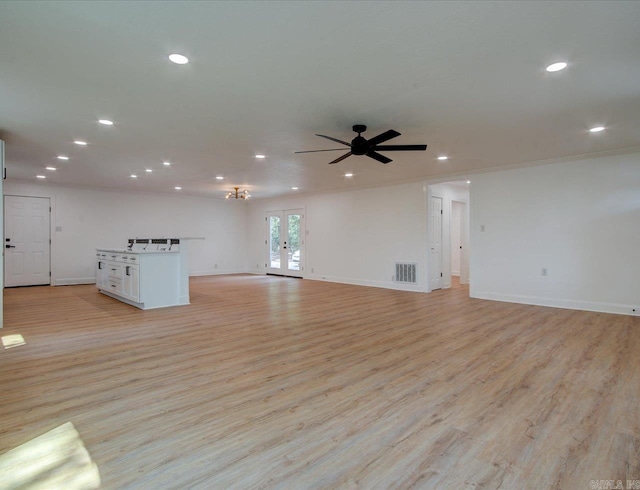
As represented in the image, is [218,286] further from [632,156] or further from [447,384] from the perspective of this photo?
[632,156]

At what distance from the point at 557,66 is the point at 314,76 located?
1964 mm

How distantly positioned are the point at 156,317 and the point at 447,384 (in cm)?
427

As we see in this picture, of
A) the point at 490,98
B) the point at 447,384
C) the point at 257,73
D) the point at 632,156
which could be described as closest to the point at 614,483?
the point at 447,384

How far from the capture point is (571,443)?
6.53 ft

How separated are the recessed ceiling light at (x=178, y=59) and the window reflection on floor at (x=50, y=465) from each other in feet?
8.74

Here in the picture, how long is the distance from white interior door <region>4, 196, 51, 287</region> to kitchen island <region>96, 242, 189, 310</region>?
362cm

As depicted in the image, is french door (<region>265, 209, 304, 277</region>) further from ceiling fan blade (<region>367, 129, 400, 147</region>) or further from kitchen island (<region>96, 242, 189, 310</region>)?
ceiling fan blade (<region>367, 129, 400, 147</region>)

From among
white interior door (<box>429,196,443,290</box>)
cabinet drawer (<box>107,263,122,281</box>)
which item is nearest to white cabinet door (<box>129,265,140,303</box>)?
cabinet drawer (<box>107,263,122,281</box>)

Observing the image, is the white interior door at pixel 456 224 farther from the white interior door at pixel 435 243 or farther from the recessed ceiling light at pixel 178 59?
the recessed ceiling light at pixel 178 59

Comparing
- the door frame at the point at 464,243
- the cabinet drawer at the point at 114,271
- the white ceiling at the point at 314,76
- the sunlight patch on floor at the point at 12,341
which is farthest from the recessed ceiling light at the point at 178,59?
the door frame at the point at 464,243

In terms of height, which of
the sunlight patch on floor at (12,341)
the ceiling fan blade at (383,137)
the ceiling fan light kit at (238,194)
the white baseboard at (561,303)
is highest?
the ceiling fan light kit at (238,194)

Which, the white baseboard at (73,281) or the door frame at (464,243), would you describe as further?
the door frame at (464,243)

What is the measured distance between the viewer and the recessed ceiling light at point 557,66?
2.72m

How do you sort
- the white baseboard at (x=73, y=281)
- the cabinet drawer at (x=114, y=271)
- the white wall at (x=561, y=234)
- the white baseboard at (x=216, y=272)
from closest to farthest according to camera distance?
the white wall at (x=561, y=234) → the cabinet drawer at (x=114, y=271) → the white baseboard at (x=73, y=281) → the white baseboard at (x=216, y=272)
